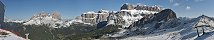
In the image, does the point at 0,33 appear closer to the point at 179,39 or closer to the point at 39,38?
the point at 39,38

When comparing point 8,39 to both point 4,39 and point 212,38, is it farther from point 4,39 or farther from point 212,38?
point 212,38

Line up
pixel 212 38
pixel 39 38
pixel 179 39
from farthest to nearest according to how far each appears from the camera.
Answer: pixel 179 39
pixel 39 38
pixel 212 38

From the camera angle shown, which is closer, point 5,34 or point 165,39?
point 5,34

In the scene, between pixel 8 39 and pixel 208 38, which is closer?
pixel 8 39

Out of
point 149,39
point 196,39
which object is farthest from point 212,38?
point 149,39

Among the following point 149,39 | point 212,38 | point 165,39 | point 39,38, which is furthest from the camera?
point 149,39

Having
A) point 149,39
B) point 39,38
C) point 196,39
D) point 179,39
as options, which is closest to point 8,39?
point 39,38

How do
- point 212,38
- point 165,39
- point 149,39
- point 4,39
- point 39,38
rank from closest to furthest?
point 4,39 < point 212,38 < point 39,38 < point 165,39 < point 149,39

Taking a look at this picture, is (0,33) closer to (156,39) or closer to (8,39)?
(8,39)

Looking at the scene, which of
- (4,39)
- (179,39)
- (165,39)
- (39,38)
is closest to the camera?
(4,39)
